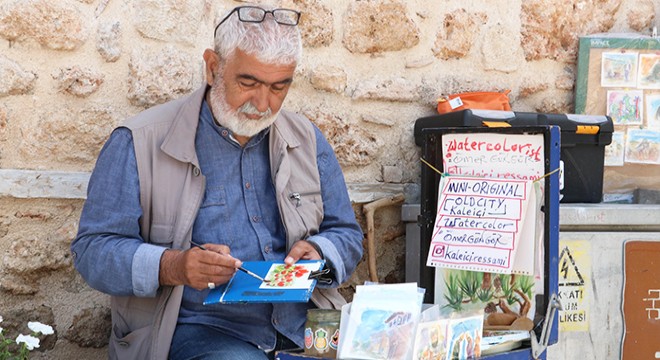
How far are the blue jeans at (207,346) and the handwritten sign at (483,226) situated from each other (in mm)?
650

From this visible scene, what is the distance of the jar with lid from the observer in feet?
8.68

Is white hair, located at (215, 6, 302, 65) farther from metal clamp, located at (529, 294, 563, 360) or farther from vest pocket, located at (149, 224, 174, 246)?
metal clamp, located at (529, 294, 563, 360)

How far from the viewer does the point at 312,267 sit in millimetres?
2820

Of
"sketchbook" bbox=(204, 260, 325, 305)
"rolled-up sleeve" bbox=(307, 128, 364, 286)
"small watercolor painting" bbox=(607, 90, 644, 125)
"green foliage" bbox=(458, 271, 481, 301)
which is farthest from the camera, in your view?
"small watercolor painting" bbox=(607, 90, 644, 125)

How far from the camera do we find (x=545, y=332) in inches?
113

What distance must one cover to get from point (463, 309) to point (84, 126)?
1.42m

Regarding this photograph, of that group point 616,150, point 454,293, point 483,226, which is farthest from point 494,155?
point 616,150

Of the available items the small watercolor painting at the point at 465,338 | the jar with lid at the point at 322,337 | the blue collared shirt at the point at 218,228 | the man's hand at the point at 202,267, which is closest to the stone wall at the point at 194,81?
the blue collared shirt at the point at 218,228

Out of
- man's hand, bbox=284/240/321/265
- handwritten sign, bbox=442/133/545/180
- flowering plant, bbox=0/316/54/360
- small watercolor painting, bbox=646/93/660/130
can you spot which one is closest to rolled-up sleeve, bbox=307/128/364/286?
man's hand, bbox=284/240/321/265

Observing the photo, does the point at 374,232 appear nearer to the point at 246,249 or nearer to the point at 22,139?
the point at 246,249

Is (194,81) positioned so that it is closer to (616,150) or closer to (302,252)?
(302,252)

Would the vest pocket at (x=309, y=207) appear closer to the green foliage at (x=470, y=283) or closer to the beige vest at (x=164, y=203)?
the beige vest at (x=164, y=203)

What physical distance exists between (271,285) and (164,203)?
46 cm

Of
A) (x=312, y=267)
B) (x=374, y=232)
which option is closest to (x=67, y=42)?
(x=312, y=267)
